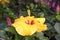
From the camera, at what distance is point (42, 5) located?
52.2 inches

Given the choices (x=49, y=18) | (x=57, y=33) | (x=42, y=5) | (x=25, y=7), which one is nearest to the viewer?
(x=57, y=33)

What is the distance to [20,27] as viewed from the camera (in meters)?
0.92

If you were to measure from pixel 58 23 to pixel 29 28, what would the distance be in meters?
0.17

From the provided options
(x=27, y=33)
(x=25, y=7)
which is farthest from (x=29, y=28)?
(x=25, y=7)

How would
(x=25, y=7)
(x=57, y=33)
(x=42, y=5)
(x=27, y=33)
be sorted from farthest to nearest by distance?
1. (x=25, y=7)
2. (x=42, y=5)
3. (x=57, y=33)
4. (x=27, y=33)

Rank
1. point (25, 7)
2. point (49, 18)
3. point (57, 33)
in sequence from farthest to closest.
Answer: point (25, 7) < point (49, 18) < point (57, 33)

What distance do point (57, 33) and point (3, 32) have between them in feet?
0.77

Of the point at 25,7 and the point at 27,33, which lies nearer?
the point at 27,33

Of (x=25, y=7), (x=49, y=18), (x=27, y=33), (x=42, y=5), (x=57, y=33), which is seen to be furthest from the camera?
(x=25, y=7)

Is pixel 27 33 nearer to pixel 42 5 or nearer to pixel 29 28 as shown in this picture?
pixel 29 28

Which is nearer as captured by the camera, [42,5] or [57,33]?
[57,33]

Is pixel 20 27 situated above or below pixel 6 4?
above

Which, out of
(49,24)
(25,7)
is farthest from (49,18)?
(25,7)

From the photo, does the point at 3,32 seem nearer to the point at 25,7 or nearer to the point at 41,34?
the point at 41,34
